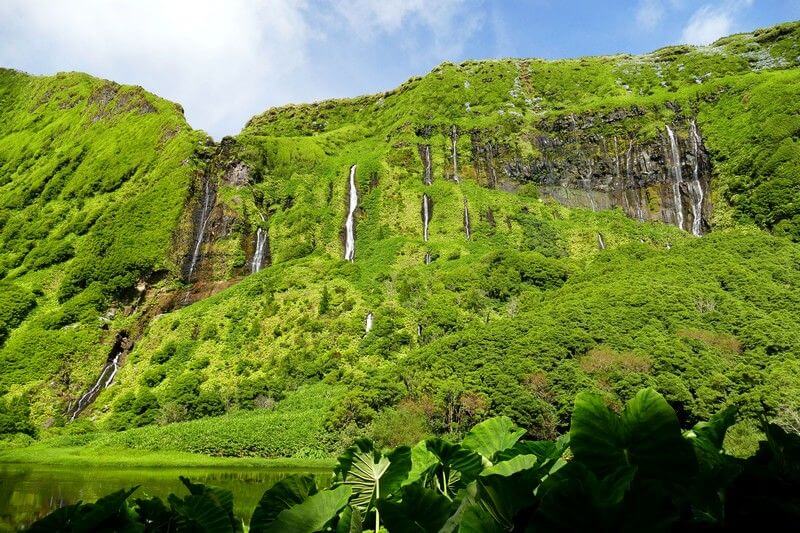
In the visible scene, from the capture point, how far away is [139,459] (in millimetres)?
36094

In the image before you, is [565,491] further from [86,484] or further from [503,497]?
[86,484]

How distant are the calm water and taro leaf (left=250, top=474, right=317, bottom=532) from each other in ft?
39.8

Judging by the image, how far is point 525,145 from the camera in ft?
263

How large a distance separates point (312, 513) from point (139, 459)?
40600 millimetres

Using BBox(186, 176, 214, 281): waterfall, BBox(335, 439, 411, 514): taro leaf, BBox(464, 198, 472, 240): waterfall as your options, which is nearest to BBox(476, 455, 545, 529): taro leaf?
BBox(335, 439, 411, 514): taro leaf

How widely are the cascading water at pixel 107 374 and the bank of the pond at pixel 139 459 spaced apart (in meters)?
11.7

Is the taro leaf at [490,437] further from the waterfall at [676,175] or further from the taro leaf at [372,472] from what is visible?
the waterfall at [676,175]

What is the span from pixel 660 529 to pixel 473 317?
5283 centimetres

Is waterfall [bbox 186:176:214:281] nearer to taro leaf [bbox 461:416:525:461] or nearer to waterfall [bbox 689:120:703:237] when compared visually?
waterfall [bbox 689:120:703:237]

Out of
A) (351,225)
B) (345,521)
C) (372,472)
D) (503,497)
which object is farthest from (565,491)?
(351,225)

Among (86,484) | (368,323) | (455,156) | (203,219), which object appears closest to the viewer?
(86,484)

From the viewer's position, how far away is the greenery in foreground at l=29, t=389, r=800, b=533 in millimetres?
958

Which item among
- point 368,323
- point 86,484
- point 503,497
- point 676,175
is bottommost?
point 86,484

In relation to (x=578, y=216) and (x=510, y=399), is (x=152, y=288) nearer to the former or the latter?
Answer: (x=510, y=399)
